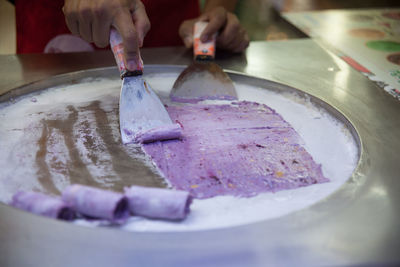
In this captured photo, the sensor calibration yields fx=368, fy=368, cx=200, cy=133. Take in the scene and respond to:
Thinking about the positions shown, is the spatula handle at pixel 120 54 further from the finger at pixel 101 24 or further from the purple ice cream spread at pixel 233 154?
the purple ice cream spread at pixel 233 154

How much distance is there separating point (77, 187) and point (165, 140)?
354mm

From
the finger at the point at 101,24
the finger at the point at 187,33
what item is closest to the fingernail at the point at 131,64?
the finger at the point at 101,24

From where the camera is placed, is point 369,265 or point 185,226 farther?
point 185,226

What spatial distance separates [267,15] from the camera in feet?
9.99

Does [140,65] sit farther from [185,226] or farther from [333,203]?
[333,203]

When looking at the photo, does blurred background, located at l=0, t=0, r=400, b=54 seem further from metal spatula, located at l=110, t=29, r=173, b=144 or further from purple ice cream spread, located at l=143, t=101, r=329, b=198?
metal spatula, located at l=110, t=29, r=173, b=144

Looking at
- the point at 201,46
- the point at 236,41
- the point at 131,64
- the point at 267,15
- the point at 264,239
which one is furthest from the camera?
the point at 267,15

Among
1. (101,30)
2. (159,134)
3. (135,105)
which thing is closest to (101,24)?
(101,30)

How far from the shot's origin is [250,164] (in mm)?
963

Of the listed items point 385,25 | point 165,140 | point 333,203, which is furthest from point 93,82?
point 385,25

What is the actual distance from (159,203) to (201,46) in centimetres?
95

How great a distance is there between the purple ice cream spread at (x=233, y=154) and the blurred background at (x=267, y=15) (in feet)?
3.42

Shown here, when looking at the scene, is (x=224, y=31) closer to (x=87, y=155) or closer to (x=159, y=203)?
(x=87, y=155)

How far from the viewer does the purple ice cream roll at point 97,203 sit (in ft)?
2.39
